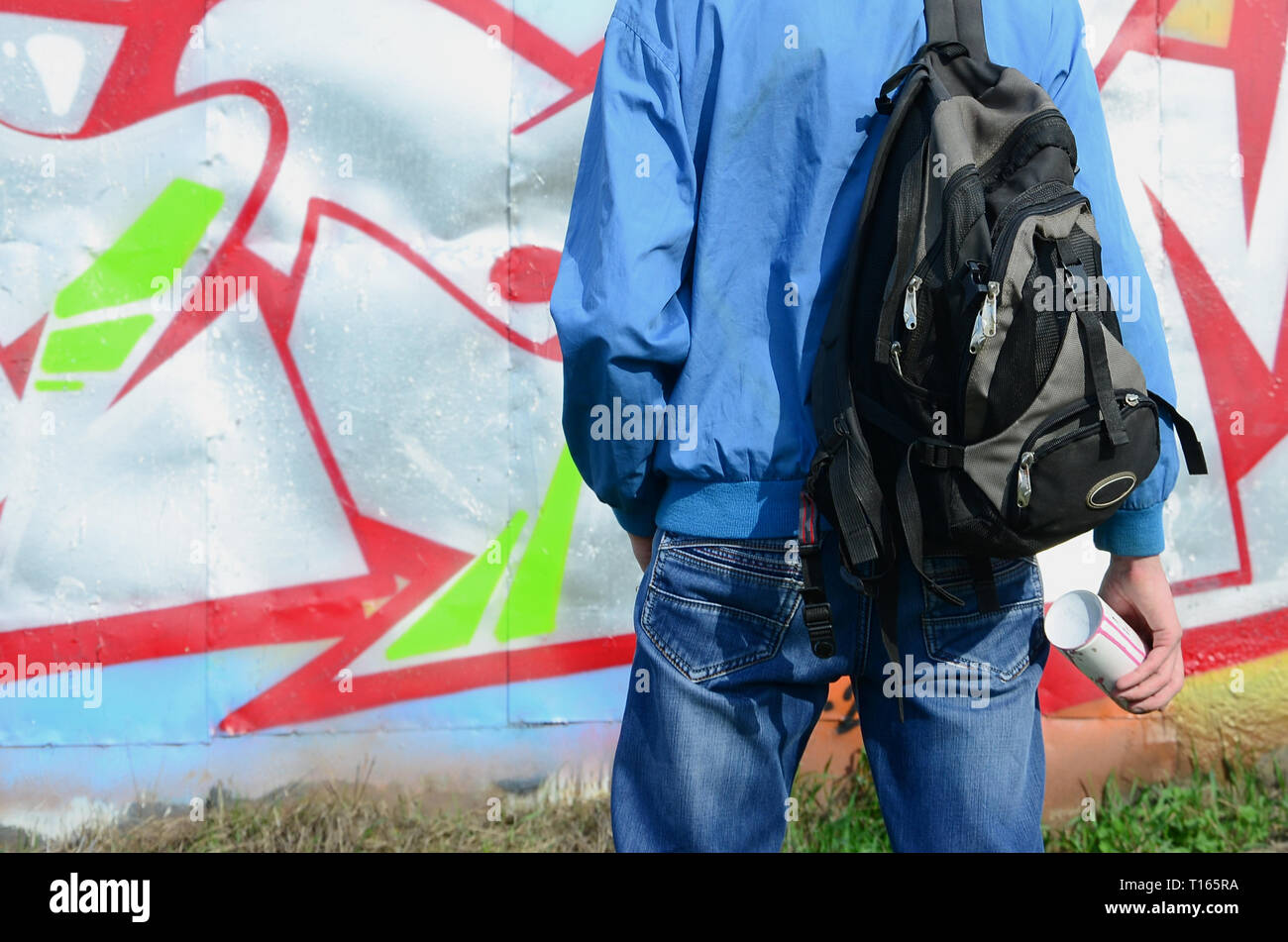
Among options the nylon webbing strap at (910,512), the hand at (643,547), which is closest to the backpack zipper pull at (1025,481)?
the nylon webbing strap at (910,512)

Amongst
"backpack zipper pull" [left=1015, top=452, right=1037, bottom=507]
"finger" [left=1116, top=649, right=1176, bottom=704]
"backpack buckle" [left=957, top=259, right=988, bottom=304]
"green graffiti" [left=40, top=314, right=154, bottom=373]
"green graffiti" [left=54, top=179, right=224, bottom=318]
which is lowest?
"finger" [left=1116, top=649, right=1176, bottom=704]

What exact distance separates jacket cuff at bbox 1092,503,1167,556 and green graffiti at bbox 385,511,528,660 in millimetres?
2063

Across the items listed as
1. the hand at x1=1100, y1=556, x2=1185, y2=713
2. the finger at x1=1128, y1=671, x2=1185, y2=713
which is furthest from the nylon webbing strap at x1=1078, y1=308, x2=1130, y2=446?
the finger at x1=1128, y1=671, x2=1185, y2=713

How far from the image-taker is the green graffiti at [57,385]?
127 inches

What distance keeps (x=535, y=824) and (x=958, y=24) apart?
8.19 ft

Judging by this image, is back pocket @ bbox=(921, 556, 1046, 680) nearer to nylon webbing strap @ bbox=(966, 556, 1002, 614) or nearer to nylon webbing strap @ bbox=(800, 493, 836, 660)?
nylon webbing strap @ bbox=(966, 556, 1002, 614)

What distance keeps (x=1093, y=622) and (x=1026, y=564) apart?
5.6 inches

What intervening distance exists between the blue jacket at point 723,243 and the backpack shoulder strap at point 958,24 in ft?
0.08

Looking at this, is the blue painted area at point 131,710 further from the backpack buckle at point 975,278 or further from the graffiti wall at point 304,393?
the backpack buckle at point 975,278

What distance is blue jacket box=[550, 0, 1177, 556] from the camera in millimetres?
1396

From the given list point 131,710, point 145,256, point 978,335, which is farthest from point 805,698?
point 145,256

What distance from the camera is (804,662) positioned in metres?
1.39

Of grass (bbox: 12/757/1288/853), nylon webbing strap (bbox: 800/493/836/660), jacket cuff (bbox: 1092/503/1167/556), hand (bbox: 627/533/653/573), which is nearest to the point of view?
nylon webbing strap (bbox: 800/493/836/660)

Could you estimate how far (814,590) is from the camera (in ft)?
4.46
